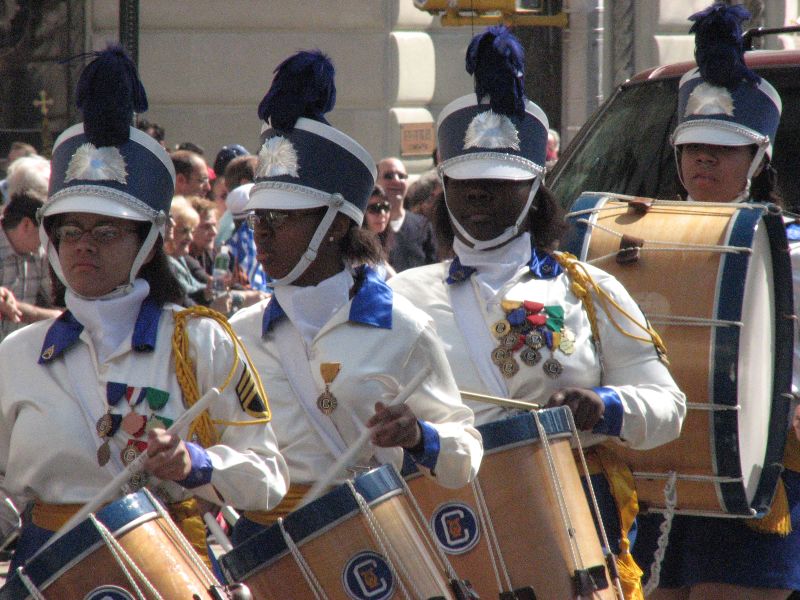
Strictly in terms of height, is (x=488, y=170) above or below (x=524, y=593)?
above

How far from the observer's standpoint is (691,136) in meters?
4.93

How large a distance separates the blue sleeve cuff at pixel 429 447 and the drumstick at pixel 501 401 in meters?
0.48

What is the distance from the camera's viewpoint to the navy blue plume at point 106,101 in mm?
3395

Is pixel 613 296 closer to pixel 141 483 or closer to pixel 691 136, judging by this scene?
pixel 691 136

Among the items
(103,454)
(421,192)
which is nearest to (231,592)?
(103,454)

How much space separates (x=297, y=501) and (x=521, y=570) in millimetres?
550

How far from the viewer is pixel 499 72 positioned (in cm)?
414

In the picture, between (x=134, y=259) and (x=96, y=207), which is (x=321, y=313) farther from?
(x=96, y=207)

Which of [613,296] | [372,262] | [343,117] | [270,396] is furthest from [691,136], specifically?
[343,117]

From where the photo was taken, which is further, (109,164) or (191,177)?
(191,177)

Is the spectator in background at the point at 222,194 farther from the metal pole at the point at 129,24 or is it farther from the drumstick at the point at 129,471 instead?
the drumstick at the point at 129,471

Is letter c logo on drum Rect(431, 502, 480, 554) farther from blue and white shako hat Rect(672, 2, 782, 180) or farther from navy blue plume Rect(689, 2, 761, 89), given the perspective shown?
navy blue plume Rect(689, 2, 761, 89)

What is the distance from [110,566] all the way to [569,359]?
1.58m

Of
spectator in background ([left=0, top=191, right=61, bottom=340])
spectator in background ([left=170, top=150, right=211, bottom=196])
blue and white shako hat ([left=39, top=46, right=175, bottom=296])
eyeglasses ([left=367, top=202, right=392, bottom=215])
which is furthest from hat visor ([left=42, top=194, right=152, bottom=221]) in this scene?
spectator in background ([left=170, top=150, right=211, bottom=196])
